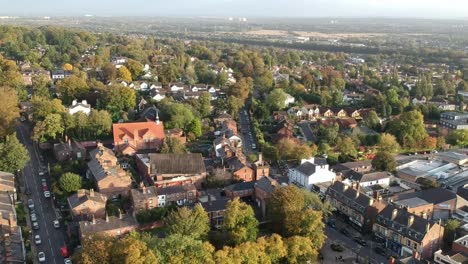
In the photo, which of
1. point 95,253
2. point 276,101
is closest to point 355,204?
point 95,253

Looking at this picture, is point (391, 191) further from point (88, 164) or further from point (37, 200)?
point (37, 200)

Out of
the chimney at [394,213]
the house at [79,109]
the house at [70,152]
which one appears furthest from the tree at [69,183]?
the chimney at [394,213]

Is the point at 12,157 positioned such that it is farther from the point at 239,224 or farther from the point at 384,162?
the point at 384,162

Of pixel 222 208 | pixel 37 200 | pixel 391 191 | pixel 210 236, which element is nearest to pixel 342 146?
pixel 391 191

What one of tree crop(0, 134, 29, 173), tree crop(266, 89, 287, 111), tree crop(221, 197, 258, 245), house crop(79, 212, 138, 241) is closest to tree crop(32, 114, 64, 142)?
tree crop(0, 134, 29, 173)

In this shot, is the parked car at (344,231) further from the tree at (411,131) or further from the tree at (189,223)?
the tree at (411,131)

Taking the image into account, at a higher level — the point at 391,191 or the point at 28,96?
the point at 28,96

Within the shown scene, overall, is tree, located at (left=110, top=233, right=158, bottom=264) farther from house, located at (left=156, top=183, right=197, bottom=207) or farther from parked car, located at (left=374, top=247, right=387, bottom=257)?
parked car, located at (left=374, top=247, right=387, bottom=257)
